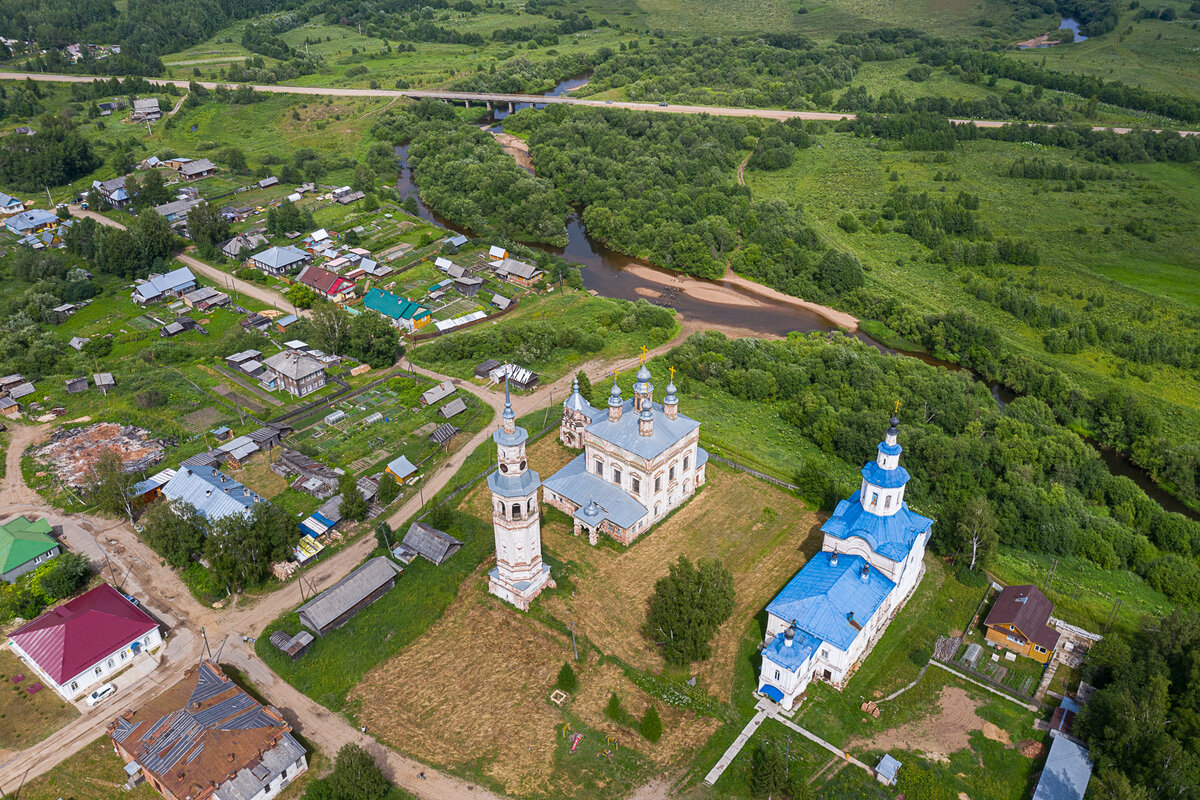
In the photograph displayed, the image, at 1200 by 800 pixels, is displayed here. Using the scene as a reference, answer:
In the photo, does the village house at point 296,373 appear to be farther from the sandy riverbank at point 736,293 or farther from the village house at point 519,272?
the sandy riverbank at point 736,293

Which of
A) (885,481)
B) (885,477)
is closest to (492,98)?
(885,477)

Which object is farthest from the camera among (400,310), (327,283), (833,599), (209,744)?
(327,283)

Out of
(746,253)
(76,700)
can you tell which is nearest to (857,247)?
(746,253)

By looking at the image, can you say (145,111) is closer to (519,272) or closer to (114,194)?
(114,194)

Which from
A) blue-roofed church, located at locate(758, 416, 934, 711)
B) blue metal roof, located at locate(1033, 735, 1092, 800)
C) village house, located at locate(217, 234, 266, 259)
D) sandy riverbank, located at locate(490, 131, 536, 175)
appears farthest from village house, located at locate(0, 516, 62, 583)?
sandy riverbank, located at locate(490, 131, 536, 175)

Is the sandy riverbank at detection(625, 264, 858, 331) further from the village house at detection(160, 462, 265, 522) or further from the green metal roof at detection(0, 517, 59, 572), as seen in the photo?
the green metal roof at detection(0, 517, 59, 572)

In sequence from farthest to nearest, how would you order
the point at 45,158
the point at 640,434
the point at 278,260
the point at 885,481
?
the point at 45,158
the point at 278,260
the point at 640,434
the point at 885,481

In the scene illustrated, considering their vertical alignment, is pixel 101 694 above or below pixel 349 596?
below

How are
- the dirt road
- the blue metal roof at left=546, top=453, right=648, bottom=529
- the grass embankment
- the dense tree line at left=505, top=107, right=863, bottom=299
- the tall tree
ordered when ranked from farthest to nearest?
the dense tree line at left=505, top=107, right=863, bottom=299 → the dirt road → the grass embankment → the blue metal roof at left=546, top=453, right=648, bottom=529 → the tall tree
